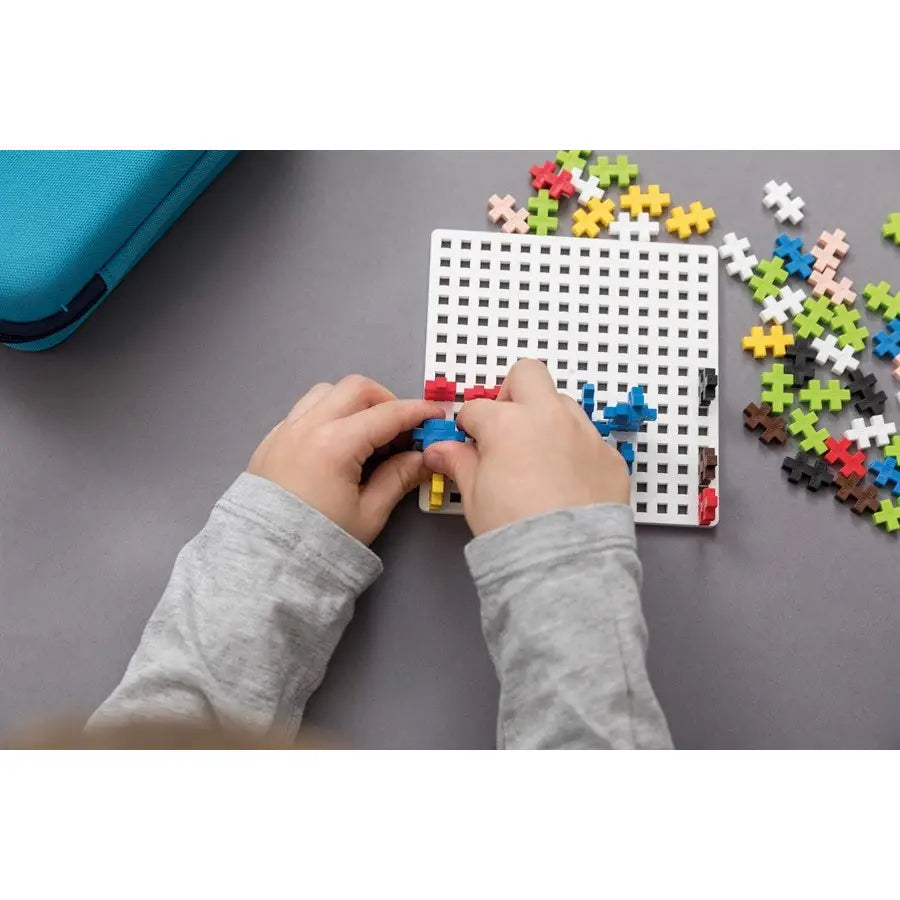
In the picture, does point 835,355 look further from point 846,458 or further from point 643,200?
point 643,200

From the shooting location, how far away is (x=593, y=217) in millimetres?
959

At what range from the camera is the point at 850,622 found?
89 cm

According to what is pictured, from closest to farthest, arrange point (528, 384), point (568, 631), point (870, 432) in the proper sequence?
point (568, 631), point (528, 384), point (870, 432)

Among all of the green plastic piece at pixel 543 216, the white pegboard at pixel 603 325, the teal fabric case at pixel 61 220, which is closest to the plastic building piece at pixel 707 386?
the white pegboard at pixel 603 325

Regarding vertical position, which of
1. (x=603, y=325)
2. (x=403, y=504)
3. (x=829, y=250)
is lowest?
(x=403, y=504)

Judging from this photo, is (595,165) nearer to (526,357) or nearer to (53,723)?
(526,357)

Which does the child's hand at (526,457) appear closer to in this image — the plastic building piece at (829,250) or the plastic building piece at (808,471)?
the plastic building piece at (808,471)

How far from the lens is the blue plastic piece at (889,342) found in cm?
93

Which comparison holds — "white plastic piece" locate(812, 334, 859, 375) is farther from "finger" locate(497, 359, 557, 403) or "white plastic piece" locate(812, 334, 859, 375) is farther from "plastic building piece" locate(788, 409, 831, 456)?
"finger" locate(497, 359, 557, 403)

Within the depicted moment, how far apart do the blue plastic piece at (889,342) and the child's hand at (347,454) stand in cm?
48

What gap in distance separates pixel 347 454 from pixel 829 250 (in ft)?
1.88

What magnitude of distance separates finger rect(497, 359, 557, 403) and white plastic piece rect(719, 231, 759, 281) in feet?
0.88

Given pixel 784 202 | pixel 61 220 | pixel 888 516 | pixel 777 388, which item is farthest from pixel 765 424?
pixel 61 220

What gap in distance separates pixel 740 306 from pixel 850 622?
350mm
